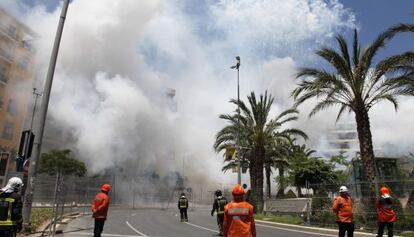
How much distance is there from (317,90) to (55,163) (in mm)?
40544

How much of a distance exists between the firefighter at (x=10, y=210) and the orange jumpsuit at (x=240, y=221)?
3.02m

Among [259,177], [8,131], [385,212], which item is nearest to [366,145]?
[385,212]

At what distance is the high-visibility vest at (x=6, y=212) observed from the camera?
536 cm

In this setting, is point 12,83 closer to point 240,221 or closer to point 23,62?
point 23,62

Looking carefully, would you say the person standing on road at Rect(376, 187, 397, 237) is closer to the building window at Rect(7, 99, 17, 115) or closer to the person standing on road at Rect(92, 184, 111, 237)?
the person standing on road at Rect(92, 184, 111, 237)

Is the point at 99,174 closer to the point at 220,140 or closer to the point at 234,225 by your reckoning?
the point at 220,140

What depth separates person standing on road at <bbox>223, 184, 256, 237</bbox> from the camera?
488cm

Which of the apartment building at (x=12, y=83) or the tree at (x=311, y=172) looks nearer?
the tree at (x=311, y=172)

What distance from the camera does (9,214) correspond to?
5422 mm

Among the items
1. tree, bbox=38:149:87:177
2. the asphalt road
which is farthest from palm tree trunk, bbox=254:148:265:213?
tree, bbox=38:149:87:177

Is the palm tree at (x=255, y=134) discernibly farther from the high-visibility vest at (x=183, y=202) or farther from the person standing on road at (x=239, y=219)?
the person standing on road at (x=239, y=219)

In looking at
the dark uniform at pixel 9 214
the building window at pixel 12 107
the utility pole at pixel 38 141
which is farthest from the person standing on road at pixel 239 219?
the building window at pixel 12 107

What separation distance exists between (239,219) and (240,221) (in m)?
0.03

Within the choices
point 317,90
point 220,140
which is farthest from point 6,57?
point 317,90
